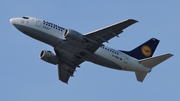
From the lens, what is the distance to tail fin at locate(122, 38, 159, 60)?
66.8 meters

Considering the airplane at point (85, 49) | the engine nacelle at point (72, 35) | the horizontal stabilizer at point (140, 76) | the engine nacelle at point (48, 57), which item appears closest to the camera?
the engine nacelle at point (72, 35)

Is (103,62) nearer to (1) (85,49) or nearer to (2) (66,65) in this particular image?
(1) (85,49)

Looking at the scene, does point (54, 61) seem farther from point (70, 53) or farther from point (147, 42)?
point (147, 42)

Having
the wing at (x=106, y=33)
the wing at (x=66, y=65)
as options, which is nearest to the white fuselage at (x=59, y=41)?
the wing at (x=106, y=33)

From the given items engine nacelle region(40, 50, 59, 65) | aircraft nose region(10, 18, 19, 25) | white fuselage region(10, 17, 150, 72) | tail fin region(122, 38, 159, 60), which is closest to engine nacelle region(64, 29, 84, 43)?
white fuselage region(10, 17, 150, 72)

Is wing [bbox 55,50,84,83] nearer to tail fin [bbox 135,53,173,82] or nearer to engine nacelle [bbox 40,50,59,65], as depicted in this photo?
engine nacelle [bbox 40,50,59,65]

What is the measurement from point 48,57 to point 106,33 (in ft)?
36.0

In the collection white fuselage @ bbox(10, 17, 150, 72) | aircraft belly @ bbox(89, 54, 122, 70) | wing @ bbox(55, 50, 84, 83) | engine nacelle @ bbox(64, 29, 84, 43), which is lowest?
wing @ bbox(55, 50, 84, 83)

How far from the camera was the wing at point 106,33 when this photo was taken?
56.6 meters

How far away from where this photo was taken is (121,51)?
65312mm

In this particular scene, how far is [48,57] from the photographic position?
213ft

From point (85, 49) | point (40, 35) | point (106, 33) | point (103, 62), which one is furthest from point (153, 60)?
point (40, 35)

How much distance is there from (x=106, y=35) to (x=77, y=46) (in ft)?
14.2

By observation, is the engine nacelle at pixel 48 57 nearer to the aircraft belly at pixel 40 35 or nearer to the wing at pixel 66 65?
the wing at pixel 66 65
